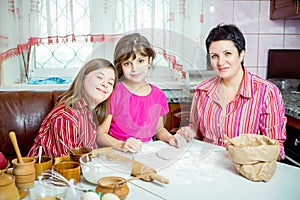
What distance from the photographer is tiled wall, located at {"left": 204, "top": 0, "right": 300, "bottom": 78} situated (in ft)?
7.61

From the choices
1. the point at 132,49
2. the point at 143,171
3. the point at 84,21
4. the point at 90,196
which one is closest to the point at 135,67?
the point at 132,49

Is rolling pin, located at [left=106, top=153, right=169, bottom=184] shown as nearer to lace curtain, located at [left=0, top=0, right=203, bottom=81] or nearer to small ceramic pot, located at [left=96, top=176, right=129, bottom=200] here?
small ceramic pot, located at [left=96, top=176, right=129, bottom=200]

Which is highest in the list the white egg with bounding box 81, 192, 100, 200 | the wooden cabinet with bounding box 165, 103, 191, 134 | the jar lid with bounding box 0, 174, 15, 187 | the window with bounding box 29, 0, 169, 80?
the window with bounding box 29, 0, 169, 80

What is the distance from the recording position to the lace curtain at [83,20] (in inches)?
84.7

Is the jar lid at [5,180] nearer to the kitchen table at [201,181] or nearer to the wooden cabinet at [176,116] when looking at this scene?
the kitchen table at [201,181]

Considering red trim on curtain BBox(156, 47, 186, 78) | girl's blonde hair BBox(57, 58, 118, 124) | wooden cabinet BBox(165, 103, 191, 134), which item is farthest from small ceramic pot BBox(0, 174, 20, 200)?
red trim on curtain BBox(156, 47, 186, 78)

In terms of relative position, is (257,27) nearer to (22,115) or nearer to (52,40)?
(52,40)

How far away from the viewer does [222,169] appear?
3.39ft

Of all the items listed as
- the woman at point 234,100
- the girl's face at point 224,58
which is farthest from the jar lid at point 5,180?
the girl's face at point 224,58

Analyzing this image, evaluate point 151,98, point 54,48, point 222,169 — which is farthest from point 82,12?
point 222,169

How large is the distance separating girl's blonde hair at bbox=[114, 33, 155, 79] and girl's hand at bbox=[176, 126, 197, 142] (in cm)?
29

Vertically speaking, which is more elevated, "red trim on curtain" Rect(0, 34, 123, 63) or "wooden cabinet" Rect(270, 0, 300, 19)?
"wooden cabinet" Rect(270, 0, 300, 19)

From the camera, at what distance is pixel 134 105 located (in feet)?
3.43

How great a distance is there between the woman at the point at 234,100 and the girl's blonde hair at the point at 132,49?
1.19 feet
